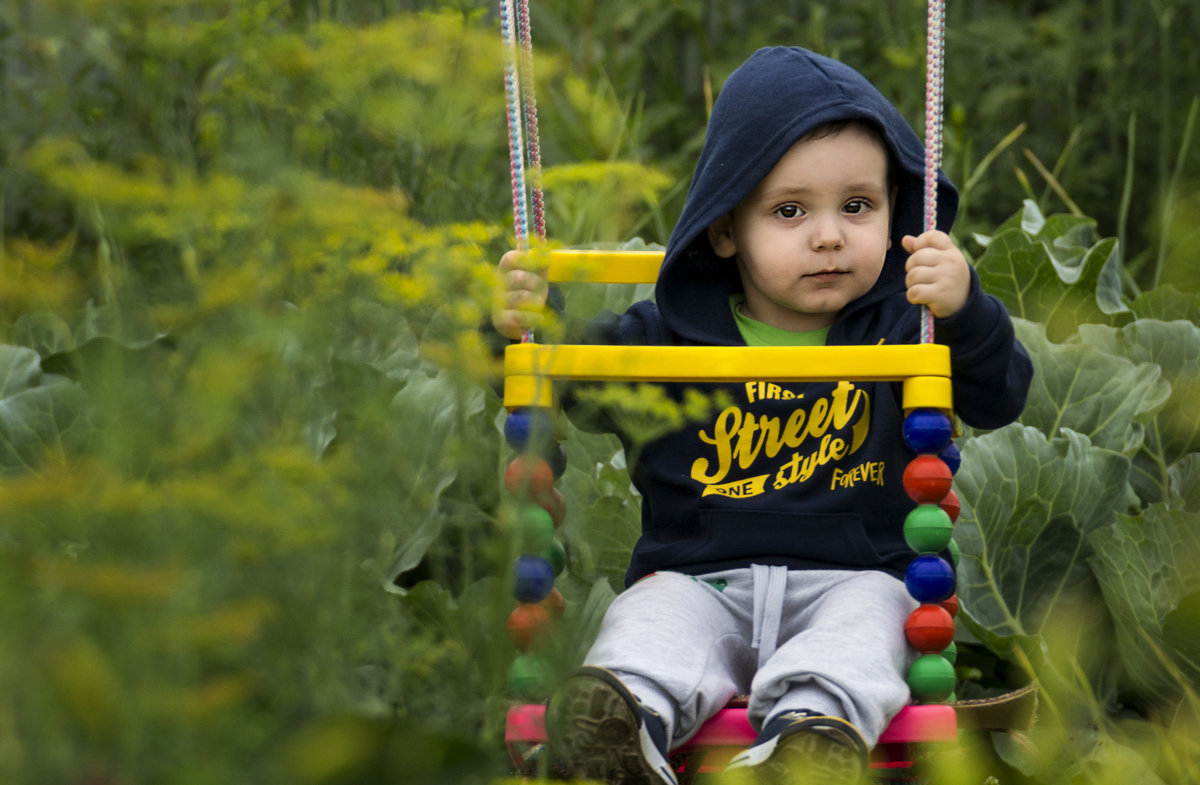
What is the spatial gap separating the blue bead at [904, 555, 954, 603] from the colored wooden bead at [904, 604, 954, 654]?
0.01 metres

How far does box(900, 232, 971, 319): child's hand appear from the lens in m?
1.36

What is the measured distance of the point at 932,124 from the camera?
1329 millimetres

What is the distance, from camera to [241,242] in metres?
1.09

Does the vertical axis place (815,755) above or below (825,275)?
below

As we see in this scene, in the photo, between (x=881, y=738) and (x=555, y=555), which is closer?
(x=881, y=738)

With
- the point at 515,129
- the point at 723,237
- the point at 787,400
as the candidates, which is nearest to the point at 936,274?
the point at 787,400

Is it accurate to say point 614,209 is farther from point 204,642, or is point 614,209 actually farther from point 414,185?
point 204,642

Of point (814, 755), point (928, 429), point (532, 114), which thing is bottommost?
point (814, 755)

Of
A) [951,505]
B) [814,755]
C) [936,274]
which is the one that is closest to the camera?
[814,755]

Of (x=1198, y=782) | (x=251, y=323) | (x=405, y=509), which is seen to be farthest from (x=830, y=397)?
(x=251, y=323)

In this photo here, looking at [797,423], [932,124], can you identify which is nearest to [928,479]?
[797,423]

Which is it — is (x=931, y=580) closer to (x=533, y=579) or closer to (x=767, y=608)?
(x=767, y=608)

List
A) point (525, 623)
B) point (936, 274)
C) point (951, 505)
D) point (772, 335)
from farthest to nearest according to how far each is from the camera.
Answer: point (772, 335), point (951, 505), point (936, 274), point (525, 623)

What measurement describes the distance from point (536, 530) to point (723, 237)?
0.64 meters
